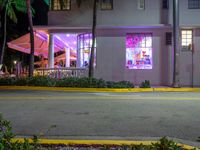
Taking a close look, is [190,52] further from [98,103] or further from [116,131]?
[116,131]

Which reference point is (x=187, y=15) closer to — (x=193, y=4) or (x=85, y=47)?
(x=193, y=4)

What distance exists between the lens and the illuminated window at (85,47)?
24.8 m

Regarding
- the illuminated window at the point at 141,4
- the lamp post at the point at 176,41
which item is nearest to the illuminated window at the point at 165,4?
the illuminated window at the point at 141,4

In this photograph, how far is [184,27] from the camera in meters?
23.6

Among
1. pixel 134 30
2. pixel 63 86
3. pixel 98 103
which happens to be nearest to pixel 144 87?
pixel 63 86

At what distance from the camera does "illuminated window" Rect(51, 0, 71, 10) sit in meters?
24.6

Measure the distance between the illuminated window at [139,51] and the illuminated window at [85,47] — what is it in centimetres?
239

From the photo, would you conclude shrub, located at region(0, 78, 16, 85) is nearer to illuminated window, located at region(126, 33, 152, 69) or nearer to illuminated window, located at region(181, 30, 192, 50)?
illuminated window, located at region(126, 33, 152, 69)

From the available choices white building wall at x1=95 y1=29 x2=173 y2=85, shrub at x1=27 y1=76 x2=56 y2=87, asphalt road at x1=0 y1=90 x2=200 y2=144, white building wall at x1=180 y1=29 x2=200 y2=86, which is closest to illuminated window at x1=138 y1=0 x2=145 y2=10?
white building wall at x1=95 y1=29 x2=173 y2=85

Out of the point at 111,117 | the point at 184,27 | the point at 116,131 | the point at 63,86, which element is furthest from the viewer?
the point at 184,27

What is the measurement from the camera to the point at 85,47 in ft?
82.3

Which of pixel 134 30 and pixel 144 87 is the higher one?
pixel 134 30

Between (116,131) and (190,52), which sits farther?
(190,52)

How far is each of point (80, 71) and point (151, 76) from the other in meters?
4.30
